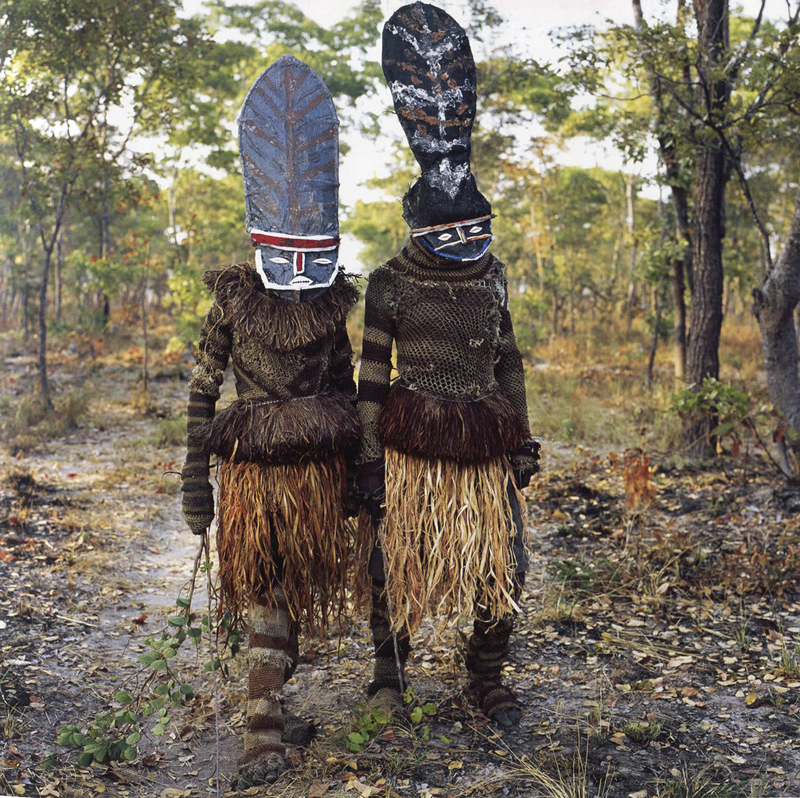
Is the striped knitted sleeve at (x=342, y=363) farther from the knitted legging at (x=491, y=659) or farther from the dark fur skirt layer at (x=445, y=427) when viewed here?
the knitted legging at (x=491, y=659)

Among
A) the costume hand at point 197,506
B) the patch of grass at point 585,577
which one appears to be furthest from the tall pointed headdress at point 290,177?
the patch of grass at point 585,577

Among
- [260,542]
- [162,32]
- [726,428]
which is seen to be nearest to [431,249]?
[260,542]

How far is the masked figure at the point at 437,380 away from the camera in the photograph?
2.57m

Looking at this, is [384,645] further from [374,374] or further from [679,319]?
[679,319]

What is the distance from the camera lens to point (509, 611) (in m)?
2.66

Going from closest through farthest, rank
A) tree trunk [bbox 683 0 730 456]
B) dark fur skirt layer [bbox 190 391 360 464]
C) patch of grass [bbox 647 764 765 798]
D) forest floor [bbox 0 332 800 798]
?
patch of grass [bbox 647 764 765 798], forest floor [bbox 0 332 800 798], dark fur skirt layer [bbox 190 391 360 464], tree trunk [bbox 683 0 730 456]

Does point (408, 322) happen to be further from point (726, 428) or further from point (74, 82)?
point (74, 82)

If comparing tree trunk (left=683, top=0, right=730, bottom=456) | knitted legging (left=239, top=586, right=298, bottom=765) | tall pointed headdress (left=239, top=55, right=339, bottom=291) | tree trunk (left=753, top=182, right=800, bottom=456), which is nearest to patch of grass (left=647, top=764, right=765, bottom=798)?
knitted legging (left=239, top=586, right=298, bottom=765)

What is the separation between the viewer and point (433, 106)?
2.58 metres

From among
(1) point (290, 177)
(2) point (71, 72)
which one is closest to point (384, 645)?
(1) point (290, 177)

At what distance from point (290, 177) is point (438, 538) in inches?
51.7

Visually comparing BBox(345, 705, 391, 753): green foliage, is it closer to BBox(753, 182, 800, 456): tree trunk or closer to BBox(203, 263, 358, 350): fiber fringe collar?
BBox(203, 263, 358, 350): fiber fringe collar

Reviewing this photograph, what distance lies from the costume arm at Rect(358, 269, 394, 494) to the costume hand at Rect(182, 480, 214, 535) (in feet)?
1.75

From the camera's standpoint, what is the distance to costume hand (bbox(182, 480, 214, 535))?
2564 millimetres
